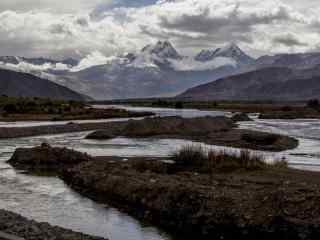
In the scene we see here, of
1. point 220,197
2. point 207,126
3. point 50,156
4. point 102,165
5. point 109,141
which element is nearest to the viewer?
point 220,197

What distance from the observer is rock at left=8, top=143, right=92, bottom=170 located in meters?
40.6

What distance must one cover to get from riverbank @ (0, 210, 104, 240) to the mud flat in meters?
4.52

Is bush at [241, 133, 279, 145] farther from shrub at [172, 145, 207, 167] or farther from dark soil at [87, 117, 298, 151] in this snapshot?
shrub at [172, 145, 207, 167]

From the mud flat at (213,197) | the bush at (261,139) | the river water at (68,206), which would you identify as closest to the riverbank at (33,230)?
the river water at (68,206)

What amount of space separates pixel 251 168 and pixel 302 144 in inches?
1199

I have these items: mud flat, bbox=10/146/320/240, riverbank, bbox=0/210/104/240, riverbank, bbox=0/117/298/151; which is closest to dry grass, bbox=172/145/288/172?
mud flat, bbox=10/146/320/240

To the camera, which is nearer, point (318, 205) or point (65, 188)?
point (318, 205)

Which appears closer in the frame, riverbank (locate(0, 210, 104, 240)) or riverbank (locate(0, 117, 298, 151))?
riverbank (locate(0, 210, 104, 240))

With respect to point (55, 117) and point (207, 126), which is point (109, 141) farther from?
point (55, 117)

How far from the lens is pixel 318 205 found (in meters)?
20.9

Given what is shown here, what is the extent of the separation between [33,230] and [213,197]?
7488 mm

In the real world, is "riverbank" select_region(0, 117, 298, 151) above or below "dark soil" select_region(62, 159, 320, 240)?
below

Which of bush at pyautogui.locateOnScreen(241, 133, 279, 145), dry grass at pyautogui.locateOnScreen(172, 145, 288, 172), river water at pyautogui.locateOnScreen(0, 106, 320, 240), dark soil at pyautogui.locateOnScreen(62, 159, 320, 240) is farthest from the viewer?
bush at pyautogui.locateOnScreen(241, 133, 279, 145)

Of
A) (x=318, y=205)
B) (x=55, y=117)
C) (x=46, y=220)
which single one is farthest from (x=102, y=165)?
(x=55, y=117)
